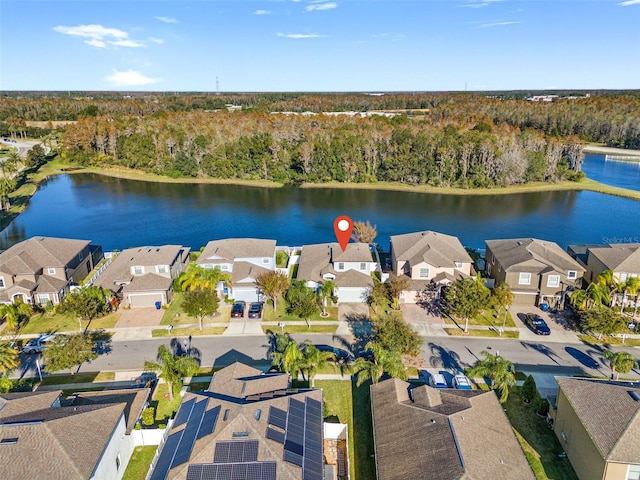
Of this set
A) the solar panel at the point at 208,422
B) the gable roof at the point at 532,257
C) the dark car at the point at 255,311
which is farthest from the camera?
the gable roof at the point at 532,257

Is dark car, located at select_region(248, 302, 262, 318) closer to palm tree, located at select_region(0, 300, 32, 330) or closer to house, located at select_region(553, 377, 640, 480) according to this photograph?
palm tree, located at select_region(0, 300, 32, 330)

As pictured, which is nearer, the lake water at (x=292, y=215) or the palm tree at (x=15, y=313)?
the palm tree at (x=15, y=313)

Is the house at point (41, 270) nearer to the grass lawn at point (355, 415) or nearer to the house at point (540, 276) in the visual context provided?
the grass lawn at point (355, 415)

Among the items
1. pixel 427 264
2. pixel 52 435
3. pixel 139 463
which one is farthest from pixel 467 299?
pixel 52 435

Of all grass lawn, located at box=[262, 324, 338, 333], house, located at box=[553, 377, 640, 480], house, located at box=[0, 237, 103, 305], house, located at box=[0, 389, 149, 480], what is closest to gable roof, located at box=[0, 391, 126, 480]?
house, located at box=[0, 389, 149, 480]

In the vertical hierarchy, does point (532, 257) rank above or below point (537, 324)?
above

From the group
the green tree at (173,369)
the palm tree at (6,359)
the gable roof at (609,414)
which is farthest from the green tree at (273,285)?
the gable roof at (609,414)

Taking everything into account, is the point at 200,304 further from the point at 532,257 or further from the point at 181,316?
the point at 532,257
